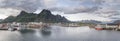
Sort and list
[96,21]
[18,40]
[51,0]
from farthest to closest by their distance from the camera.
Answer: [96,21] < [51,0] < [18,40]

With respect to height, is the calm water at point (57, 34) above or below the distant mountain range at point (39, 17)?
below

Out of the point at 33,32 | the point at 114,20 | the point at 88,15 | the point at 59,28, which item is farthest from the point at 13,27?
the point at 114,20

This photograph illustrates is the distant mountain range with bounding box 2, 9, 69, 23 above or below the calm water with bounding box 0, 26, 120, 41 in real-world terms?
above

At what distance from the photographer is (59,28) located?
9086 millimetres

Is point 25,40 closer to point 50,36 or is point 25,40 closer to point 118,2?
point 50,36

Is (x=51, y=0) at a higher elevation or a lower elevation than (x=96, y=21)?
higher

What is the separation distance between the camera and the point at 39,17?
28.2ft

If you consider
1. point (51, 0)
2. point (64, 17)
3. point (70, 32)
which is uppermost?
point (51, 0)

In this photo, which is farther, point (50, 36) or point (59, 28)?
point (59, 28)

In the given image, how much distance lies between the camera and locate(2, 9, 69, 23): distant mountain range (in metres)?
8.38

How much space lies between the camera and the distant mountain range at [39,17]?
8384 mm

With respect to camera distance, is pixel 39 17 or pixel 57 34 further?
pixel 57 34

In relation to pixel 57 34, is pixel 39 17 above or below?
above

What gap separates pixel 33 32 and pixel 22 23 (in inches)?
26.5
